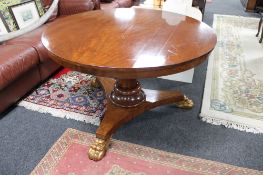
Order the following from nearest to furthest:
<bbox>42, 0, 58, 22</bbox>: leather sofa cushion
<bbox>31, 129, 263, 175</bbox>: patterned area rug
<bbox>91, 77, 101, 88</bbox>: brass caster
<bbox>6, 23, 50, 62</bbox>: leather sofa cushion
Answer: <bbox>31, 129, 263, 175</bbox>: patterned area rug → <bbox>6, 23, 50, 62</bbox>: leather sofa cushion → <bbox>91, 77, 101, 88</bbox>: brass caster → <bbox>42, 0, 58, 22</bbox>: leather sofa cushion

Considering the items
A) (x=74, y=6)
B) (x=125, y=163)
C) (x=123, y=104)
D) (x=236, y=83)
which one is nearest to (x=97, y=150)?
(x=125, y=163)

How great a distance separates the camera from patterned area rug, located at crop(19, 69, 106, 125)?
1766 millimetres

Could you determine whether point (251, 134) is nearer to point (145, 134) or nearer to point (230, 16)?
point (145, 134)

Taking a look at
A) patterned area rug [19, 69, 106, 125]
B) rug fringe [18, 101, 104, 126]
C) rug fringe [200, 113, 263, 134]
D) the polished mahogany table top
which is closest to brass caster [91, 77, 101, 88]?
patterned area rug [19, 69, 106, 125]

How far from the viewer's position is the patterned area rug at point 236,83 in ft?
5.74

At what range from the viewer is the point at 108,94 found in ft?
5.70

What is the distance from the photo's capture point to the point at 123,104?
5.33 feet

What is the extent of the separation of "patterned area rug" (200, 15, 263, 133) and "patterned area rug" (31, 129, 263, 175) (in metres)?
0.42

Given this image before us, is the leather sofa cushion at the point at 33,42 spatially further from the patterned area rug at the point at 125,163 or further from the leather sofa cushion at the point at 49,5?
the patterned area rug at the point at 125,163

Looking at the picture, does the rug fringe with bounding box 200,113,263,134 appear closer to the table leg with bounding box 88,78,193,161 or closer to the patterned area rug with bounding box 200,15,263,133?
the patterned area rug with bounding box 200,15,263,133

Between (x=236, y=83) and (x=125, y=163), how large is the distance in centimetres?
130

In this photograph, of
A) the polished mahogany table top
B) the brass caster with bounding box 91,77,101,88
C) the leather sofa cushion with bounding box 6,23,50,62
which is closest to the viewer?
the polished mahogany table top

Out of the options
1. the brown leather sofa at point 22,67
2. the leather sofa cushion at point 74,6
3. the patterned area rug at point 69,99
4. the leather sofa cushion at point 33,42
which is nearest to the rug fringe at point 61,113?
the patterned area rug at point 69,99

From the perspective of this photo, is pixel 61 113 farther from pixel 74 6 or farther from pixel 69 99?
pixel 74 6
